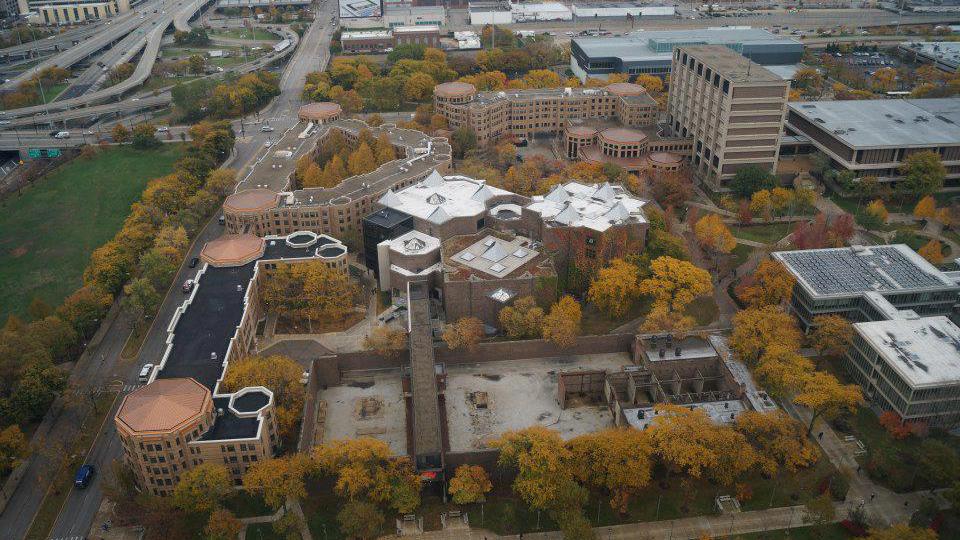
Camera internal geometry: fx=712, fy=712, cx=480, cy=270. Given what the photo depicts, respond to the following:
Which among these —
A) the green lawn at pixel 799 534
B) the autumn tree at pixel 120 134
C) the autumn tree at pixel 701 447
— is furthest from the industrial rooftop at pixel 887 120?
the autumn tree at pixel 120 134

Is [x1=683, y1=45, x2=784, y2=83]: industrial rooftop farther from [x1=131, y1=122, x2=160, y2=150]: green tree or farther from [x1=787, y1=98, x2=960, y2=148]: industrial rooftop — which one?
[x1=131, y1=122, x2=160, y2=150]: green tree

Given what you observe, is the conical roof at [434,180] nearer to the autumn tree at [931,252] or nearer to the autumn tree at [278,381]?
the autumn tree at [278,381]

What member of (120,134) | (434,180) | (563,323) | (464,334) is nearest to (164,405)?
(464,334)

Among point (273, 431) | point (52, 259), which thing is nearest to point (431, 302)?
point (273, 431)

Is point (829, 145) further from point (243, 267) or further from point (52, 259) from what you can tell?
point (52, 259)

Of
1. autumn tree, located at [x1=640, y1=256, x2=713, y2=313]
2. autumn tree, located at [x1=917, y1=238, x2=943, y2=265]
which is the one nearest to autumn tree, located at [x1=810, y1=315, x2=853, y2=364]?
autumn tree, located at [x1=640, y1=256, x2=713, y2=313]

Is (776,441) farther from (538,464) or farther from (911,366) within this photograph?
(538,464)
